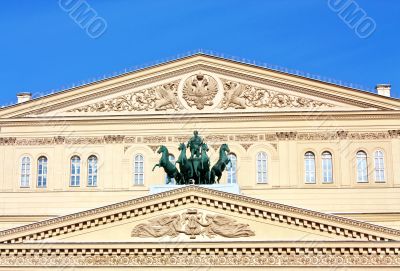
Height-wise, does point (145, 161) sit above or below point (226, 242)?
above

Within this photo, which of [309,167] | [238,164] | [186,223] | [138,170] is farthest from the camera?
[138,170]

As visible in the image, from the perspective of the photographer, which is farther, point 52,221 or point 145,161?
point 145,161

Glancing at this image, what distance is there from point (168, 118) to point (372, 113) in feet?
40.1

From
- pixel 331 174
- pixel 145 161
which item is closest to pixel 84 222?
pixel 145 161

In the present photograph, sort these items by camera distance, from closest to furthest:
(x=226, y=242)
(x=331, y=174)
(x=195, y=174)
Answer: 1. (x=226, y=242)
2. (x=195, y=174)
3. (x=331, y=174)

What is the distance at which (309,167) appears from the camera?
60.1 metres

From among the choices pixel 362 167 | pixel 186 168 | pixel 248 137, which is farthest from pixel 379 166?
pixel 186 168

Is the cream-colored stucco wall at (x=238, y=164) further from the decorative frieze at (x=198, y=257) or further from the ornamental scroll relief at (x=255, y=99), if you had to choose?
the decorative frieze at (x=198, y=257)

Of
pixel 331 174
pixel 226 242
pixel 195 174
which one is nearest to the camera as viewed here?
pixel 226 242

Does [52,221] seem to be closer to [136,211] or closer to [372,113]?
[136,211]

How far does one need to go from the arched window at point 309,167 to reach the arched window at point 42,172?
15.8m

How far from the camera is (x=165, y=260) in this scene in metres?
46.8

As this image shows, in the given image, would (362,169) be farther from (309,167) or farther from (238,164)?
(238,164)

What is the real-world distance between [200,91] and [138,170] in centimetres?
608
